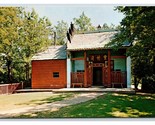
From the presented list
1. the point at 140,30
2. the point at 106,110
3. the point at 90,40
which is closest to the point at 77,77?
the point at 90,40

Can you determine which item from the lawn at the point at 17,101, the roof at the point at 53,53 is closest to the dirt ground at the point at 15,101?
the lawn at the point at 17,101

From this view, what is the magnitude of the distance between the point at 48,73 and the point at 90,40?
207cm

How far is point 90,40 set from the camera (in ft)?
38.5

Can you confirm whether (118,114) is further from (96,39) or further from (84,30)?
(84,30)

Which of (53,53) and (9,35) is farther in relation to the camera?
(53,53)

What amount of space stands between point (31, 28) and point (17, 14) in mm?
996

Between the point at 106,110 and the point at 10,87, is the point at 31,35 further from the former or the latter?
the point at 106,110

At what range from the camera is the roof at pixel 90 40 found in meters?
11.4

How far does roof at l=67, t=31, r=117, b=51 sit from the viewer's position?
11375 mm

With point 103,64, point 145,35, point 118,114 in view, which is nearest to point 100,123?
point 118,114

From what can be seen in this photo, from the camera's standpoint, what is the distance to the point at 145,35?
749cm

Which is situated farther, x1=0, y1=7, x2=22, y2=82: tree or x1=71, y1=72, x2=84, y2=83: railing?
x1=71, y1=72, x2=84, y2=83: railing

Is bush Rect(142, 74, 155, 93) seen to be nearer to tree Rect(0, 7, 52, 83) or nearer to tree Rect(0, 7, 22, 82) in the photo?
tree Rect(0, 7, 52, 83)

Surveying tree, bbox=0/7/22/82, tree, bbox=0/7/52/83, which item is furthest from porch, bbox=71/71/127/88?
tree, bbox=0/7/22/82
